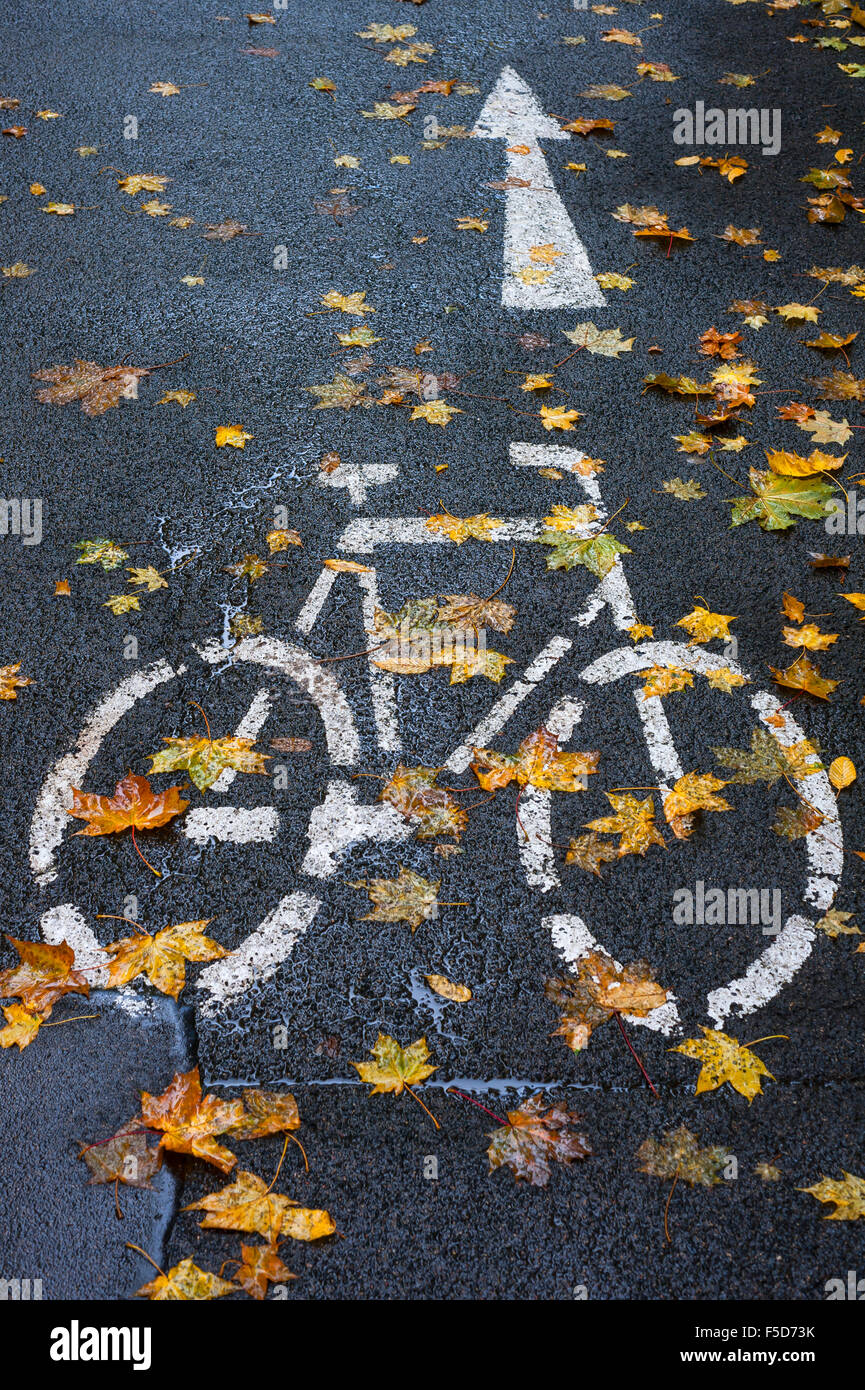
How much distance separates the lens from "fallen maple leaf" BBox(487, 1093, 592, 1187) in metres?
2.23

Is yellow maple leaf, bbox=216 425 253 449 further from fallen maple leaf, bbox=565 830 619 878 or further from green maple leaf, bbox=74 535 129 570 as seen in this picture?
fallen maple leaf, bbox=565 830 619 878

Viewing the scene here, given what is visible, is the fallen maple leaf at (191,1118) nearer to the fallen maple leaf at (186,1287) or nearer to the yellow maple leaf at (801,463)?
the fallen maple leaf at (186,1287)

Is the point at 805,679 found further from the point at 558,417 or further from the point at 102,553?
the point at 102,553

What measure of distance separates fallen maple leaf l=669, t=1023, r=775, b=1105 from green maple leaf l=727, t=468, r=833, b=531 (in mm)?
2078

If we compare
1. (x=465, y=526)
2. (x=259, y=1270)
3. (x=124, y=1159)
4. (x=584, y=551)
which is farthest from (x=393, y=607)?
(x=259, y=1270)

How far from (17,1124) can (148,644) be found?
1565 mm

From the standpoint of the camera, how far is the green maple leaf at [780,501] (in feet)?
12.5

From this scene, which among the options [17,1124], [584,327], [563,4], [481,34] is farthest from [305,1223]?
[563,4]

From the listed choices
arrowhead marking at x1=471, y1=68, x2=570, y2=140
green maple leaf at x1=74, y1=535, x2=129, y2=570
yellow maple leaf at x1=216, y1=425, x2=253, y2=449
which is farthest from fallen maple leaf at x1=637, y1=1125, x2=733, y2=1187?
arrowhead marking at x1=471, y1=68, x2=570, y2=140

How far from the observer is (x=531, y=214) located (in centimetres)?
550

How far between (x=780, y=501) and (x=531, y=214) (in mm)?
2610

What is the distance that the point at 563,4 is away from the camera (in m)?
7.88

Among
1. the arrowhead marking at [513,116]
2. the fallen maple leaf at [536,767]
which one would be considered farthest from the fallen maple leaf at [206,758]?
the arrowhead marking at [513,116]

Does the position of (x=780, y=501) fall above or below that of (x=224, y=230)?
below
